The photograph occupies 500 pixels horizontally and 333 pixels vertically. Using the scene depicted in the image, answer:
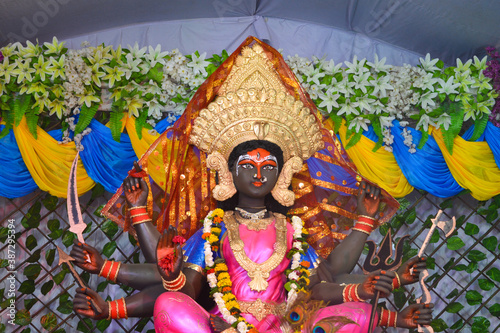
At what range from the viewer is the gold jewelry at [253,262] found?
142 inches

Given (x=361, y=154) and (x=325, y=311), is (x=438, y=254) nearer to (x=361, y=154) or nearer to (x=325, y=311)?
(x=361, y=154)

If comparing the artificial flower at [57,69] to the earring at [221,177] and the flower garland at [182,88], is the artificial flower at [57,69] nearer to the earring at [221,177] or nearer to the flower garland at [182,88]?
the flower garland at [182,88]

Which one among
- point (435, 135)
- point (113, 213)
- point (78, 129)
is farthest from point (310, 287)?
point (78, 129)

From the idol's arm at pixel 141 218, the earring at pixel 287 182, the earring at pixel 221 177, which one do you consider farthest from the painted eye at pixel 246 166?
the idol's arm at pixel 141 218

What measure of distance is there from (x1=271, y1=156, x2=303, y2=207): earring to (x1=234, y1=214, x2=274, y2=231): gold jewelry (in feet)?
0.49

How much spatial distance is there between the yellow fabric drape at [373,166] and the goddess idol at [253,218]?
2.17 ft

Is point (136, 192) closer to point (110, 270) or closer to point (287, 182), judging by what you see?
point (110, 270)

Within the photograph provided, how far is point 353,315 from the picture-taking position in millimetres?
3289

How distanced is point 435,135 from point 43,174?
117 inches

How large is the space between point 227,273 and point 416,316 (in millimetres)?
1093

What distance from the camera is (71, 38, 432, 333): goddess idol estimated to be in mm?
3332

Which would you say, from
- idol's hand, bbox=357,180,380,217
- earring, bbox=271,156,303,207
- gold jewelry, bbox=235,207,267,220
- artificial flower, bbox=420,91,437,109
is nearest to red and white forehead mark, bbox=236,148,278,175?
earring, bbox=271,156,303,207

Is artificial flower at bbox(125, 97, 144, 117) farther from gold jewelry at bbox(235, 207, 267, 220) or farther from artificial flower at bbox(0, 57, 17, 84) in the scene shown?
gold jewelry at bbox(235, 207, 267, 220)

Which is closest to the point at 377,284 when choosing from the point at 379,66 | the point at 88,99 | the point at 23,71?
the point at 379,66
